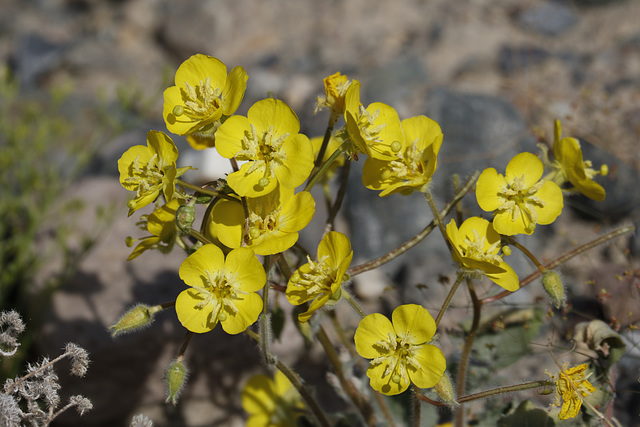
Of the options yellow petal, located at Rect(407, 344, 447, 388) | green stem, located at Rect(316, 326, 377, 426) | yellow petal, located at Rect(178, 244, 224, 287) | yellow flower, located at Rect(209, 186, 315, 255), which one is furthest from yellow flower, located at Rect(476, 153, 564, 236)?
yellow petal, located at Rect(178, 244, 224, 287)

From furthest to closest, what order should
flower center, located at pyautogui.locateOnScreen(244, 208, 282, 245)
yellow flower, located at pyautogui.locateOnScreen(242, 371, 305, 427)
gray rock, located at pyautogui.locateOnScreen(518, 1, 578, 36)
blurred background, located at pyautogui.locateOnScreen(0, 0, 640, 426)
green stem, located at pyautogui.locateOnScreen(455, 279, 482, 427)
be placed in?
gray rock, located at pyautogui.locateOnScreen(518, 1, 578, 36), blurred background, located at pyautogui.locateOnScreen(0, 0, 640, 426), yellow flower, located at pyautogui.locateOnScreen(242, 371, 305, 427), green stem, located at pyautogui.locateOnScreen(455, 279, 482, 427), flower center, located at pyautogui.locateOnScreen(244, 208, 282, 245)

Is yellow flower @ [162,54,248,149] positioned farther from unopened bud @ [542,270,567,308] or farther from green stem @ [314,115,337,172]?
unopened bud @ [542,270,567,308]

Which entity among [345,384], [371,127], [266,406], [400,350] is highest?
[371,127]

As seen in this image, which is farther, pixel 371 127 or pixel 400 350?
pixel 371 127

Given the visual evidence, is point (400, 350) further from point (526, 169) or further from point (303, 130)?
point (303, 130)

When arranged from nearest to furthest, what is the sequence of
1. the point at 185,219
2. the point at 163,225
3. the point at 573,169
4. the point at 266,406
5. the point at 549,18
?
the point at 185,219, the point at 163,225, the point at 573,169, the point at 266,406, the point at 549,18

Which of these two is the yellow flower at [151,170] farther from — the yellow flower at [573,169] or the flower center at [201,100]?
the yellow flower at [573,169]

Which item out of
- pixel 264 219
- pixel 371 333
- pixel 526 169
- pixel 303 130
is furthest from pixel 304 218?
pixel 303 130
